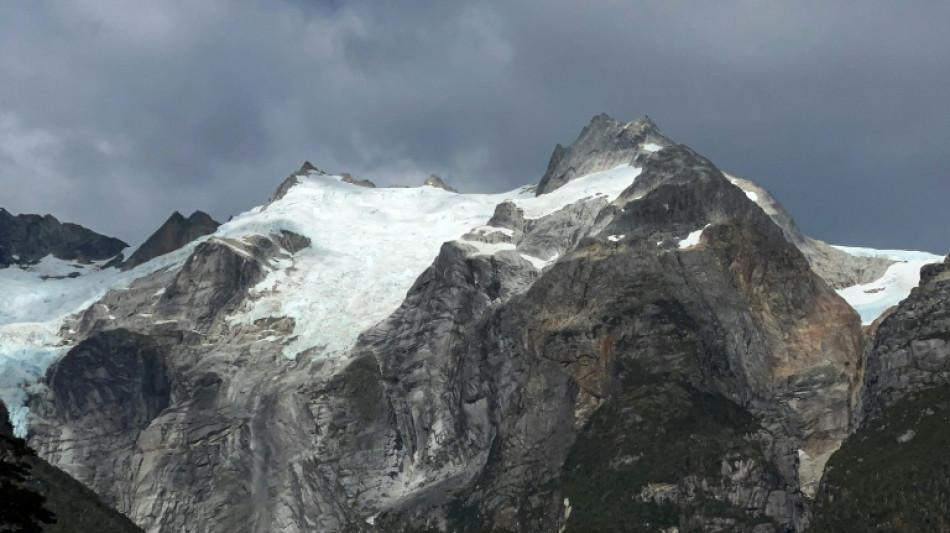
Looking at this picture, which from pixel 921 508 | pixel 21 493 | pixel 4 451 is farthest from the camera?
pixel 921 508

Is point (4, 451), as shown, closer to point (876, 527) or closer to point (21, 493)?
point (21, 493)

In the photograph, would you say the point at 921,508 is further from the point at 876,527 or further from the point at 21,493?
the point at 21,493

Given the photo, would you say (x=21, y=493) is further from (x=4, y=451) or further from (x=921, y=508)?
(x=921, y=508)

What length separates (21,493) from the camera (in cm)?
7412

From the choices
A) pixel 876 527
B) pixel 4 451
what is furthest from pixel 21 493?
pixel 876 527

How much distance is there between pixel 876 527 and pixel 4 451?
482ft

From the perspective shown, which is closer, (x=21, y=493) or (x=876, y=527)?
(x=21, y=493)

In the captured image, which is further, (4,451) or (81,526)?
(81,526)

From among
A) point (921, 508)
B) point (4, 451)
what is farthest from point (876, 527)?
point (4, 451)

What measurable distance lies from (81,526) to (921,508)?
119037mm

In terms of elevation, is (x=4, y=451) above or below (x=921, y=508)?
below

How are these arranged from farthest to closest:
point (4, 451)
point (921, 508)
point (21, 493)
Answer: point (921, 508) → point (4, 451) → point (21, 493)

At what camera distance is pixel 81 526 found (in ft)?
647

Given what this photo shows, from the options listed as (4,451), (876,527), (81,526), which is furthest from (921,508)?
(4,451)
